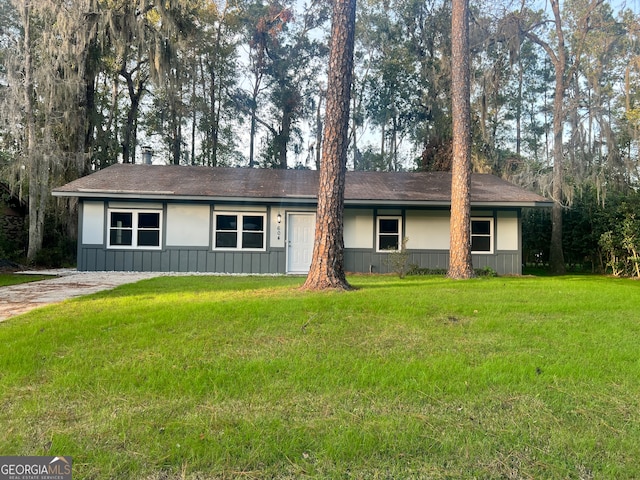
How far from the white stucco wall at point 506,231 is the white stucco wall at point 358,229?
12.6ft

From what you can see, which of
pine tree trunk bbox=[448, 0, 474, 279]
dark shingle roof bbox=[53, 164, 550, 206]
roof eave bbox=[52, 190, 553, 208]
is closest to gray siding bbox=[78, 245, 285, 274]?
roof eave bbox=[52, 190, 553, 208]

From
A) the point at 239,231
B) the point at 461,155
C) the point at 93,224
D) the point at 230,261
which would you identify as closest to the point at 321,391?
the point at 461,155

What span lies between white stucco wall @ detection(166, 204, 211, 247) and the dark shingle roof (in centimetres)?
55

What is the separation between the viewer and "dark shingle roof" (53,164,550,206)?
424 inches

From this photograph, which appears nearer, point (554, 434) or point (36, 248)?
point (554, 434)

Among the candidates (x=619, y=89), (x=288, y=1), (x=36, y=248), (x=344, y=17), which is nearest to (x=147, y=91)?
(x=288, y=1)

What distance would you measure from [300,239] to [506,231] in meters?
6.20

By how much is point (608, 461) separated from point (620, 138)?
48.1 ft

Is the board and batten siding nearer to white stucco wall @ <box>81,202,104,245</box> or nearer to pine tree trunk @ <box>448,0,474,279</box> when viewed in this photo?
white stucco wall @ <box>81,202,104,245</box>

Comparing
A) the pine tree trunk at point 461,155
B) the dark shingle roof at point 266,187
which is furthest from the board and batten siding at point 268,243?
the pine tree trunk at point 461,155

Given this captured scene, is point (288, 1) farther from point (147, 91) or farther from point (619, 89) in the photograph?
point (619, 89)

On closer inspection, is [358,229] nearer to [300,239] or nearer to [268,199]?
[300,239]

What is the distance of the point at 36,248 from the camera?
41.4ft

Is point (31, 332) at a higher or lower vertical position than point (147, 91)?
lower
